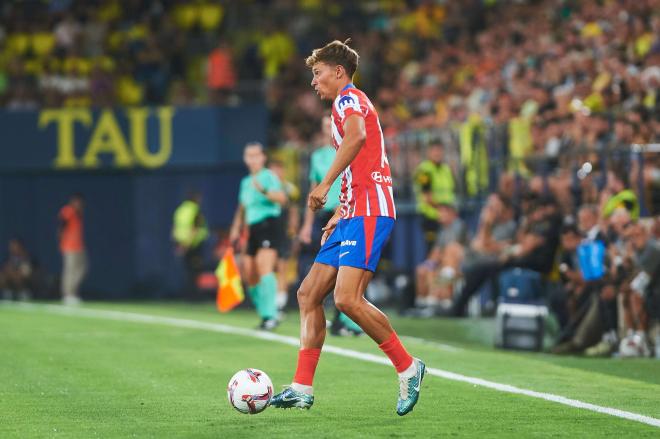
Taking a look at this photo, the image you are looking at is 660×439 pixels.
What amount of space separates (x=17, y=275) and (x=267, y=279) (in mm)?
11952

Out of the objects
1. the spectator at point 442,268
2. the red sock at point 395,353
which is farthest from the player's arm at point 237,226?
the red sock at point 395,353

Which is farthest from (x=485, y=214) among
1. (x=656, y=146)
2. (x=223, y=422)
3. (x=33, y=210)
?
(x=33, y=210)

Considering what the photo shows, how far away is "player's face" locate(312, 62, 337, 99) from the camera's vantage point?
30.3ft

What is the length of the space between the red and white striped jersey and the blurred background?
293 inches

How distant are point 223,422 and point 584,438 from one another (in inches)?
87.7

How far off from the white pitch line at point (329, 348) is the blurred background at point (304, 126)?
244 cm

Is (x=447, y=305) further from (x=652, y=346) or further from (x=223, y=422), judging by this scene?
(x=223, y=422)

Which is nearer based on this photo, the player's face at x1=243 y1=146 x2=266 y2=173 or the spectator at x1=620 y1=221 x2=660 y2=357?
the spectator at x1=620 y1=221 x2=660 y2=357

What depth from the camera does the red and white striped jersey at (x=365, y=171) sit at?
356 inches

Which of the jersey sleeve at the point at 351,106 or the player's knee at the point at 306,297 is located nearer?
the jersey sleeve at the point at 351,106

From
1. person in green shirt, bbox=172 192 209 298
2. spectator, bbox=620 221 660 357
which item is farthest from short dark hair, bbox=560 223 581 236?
person in green shirt, bbox=172 192 209 298

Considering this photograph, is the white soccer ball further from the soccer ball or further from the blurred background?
the soccer ball

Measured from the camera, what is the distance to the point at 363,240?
899 cm

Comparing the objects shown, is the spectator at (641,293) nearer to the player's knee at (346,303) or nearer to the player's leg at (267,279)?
the player's leg at (267,279)
